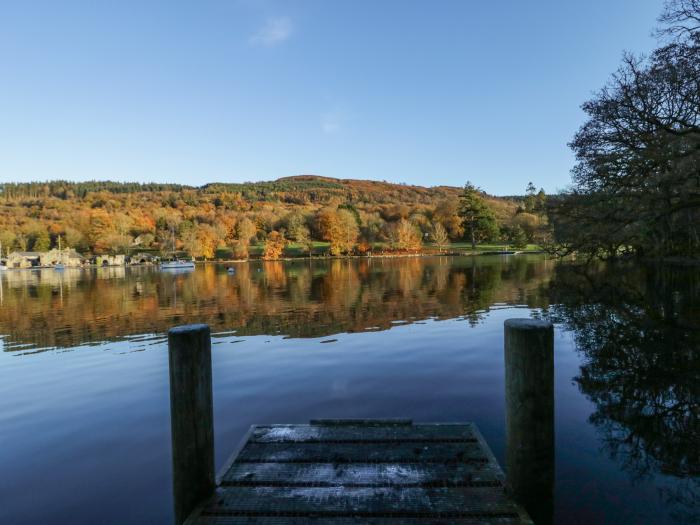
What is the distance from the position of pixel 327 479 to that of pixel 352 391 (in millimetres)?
3866

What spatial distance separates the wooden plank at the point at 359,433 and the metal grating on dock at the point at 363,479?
13 mm

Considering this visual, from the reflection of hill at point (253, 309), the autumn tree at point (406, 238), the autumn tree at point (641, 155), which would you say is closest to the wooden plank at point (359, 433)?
the reflection of hill at point (253, 309)

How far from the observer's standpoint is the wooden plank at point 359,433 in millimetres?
5488

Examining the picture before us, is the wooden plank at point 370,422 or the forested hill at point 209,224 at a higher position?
the forested hill at point 209,224

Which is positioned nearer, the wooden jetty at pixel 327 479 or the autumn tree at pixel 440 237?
the wooden jetty at pixel 327 479

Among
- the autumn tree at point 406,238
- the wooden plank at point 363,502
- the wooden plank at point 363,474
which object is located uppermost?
the autumn tree at point 406,238

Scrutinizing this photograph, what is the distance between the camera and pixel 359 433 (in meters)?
5.69

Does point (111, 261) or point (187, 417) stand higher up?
point (111, 261)

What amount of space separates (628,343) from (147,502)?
11127 mm

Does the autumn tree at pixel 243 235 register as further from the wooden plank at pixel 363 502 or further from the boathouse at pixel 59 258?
the wooden plank at pixel 363 502

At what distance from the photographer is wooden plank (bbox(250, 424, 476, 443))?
5488 mm

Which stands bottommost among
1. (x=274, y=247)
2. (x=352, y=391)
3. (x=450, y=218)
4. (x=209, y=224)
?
(x=352, y=391)

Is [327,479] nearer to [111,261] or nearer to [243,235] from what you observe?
[111,261]

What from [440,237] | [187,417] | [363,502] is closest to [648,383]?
[363,502]
